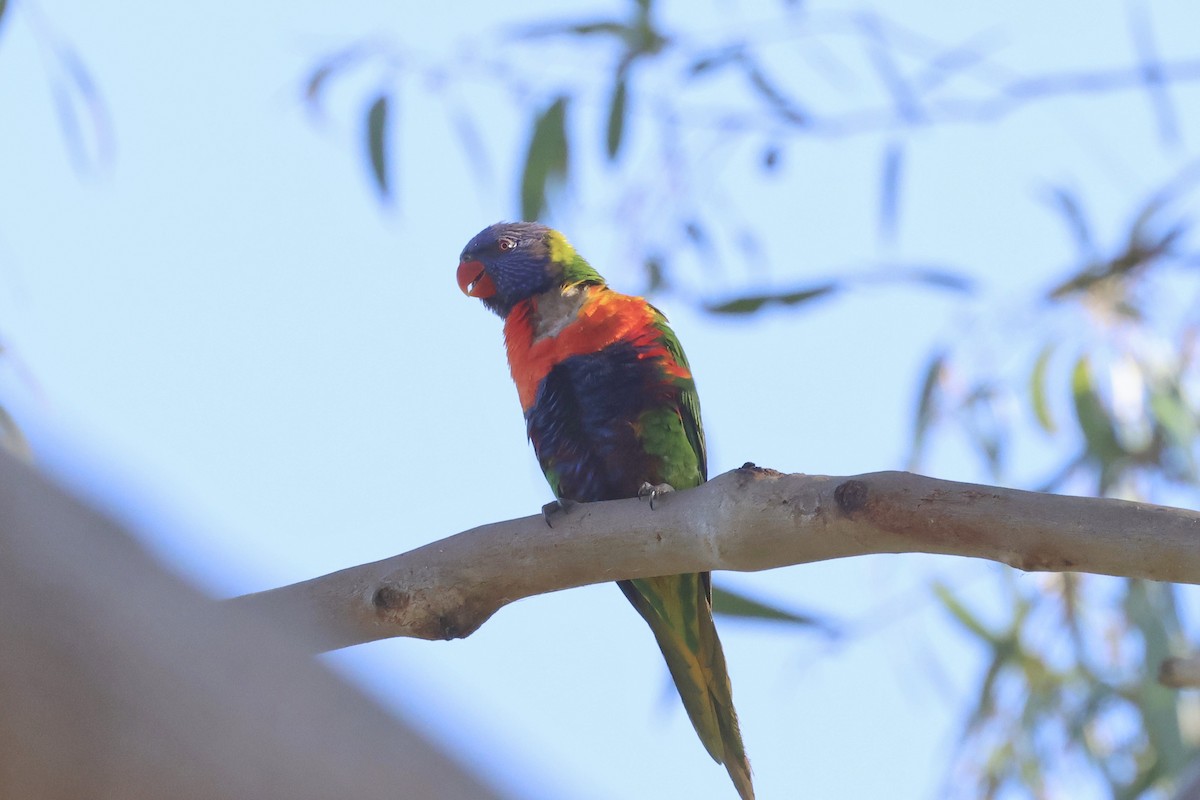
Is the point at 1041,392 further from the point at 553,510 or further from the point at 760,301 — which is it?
the point at 553,510

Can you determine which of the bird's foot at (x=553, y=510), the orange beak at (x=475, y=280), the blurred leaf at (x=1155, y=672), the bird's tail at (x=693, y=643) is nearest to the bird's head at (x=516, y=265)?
the orange beak at (x=475, y=280)

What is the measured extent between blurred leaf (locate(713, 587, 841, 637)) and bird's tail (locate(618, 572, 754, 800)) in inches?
4.7

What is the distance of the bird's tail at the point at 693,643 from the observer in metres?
2.02

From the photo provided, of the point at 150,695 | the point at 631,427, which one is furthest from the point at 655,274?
the point at 150,695

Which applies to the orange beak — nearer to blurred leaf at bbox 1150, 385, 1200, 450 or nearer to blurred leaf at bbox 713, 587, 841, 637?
blurred leaf at bbox 713, 587, 841, 637

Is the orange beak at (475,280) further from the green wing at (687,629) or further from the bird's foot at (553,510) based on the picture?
the bird's foot at (553,510)

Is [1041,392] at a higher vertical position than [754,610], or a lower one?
higher

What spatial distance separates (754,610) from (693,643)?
0.22m

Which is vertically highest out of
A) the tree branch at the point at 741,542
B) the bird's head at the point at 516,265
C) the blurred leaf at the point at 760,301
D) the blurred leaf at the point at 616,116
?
the blurred leaf at the point at 616,116

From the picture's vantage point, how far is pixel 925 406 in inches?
118

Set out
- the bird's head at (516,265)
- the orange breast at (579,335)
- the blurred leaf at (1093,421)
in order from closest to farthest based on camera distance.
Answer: the orange breast at (579,335) → the bird's head at (516,265) → the blurred leaf at (1093,421)

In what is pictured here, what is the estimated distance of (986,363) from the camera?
3197 mm

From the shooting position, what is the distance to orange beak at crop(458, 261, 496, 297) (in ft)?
8.37

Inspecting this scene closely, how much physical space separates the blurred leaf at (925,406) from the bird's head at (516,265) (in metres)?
0.96
